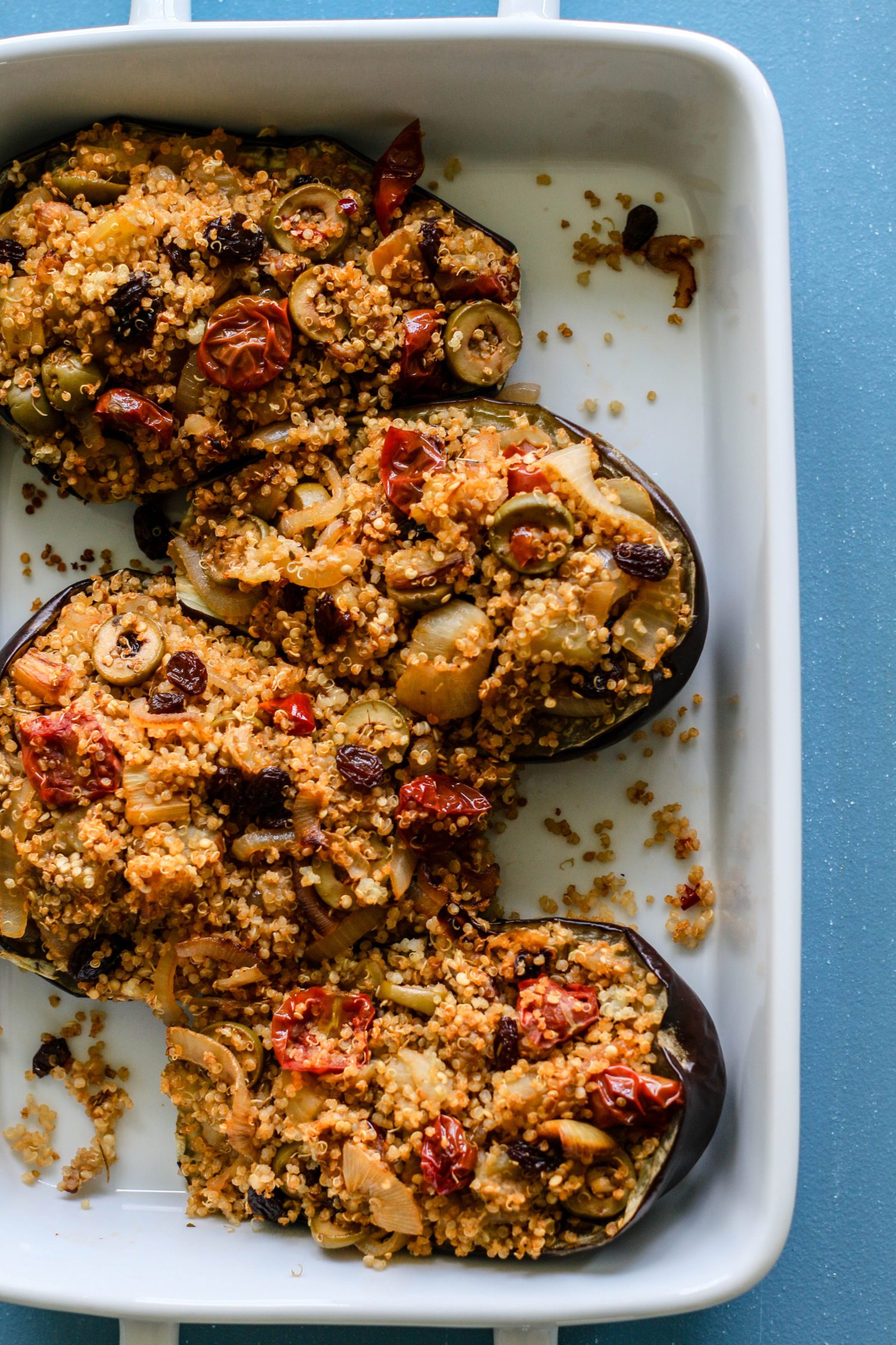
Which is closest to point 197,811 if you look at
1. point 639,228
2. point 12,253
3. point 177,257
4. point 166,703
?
point 166,703

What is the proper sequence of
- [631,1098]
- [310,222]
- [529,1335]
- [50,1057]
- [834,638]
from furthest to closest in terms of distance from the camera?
[834,638], [50,1057], [310,222], [529,1335], [631,1098]

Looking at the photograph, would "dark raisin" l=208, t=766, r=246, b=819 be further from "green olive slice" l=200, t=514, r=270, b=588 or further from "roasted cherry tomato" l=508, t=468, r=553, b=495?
"roasted cherry tomato" l=508, t=468, r=553, b=495

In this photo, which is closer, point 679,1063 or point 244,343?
point 679,1063

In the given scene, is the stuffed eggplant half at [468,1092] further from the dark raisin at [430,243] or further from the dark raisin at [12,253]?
the dark raisin at [12,253]

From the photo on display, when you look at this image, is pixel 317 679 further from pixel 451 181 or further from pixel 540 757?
pixel 451 181

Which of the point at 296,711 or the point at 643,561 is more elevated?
the point at 643,561

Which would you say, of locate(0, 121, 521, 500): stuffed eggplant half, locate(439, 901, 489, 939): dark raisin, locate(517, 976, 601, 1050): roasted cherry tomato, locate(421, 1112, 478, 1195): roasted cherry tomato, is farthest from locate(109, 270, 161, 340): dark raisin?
locate(421, 1112, 478, 1195): roasted cherry tomato

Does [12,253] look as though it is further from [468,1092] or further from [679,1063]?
[679,1063]

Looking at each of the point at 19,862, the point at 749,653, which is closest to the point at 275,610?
the point at 19,862
